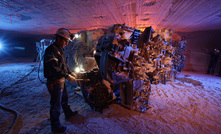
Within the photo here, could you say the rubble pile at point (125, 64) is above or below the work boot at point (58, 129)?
above

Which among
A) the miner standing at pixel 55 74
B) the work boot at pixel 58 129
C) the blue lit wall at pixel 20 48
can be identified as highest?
the blue lit wall at pixel 20 48

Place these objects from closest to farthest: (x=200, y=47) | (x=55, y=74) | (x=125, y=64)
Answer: (x=55, y=74) < (x=125, y=64) < (x=200, y=47)

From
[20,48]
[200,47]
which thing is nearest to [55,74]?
[200,47]

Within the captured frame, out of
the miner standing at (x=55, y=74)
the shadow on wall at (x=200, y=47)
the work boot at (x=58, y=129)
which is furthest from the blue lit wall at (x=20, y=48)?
the shadow on wall at (x=200, y=47)

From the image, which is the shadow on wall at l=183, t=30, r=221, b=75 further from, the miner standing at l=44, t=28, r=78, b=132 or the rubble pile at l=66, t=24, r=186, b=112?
the miner standing at l=44, t=28, r=78, b=132

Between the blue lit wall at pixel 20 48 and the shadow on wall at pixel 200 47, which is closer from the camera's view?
the shadow on wall at pixel 200 47

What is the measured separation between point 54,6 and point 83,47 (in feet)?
11.7

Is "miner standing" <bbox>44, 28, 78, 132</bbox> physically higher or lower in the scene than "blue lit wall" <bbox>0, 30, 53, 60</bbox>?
lower

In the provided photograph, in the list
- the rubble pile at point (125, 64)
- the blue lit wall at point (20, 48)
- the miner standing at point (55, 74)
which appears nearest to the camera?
the miner standing at point (55, 74)

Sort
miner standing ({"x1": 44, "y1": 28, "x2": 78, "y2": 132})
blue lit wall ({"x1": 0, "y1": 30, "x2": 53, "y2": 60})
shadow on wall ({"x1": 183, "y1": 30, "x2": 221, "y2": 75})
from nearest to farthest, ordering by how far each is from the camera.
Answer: miner standing ({"x1": 44, "y1": 28, "x2": 78, "y2": 132}) < shadow on wall ({"x1": 183, "y1": 30, "x2": 221, "y2": 75}) < blue lit wall ({"x1": 0, "y1": 30, "x2": 53, "y2": 60})

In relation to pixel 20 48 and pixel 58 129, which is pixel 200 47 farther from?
pixel 20 48

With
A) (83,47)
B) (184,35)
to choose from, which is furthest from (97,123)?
(184,35)

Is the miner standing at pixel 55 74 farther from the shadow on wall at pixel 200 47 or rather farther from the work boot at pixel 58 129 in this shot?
the shadow on wall at pixel 200 47

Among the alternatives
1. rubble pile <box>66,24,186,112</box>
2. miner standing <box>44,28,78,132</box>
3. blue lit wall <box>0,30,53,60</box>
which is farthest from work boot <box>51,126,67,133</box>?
blue lit wall <box>0,30,53,60</box>
